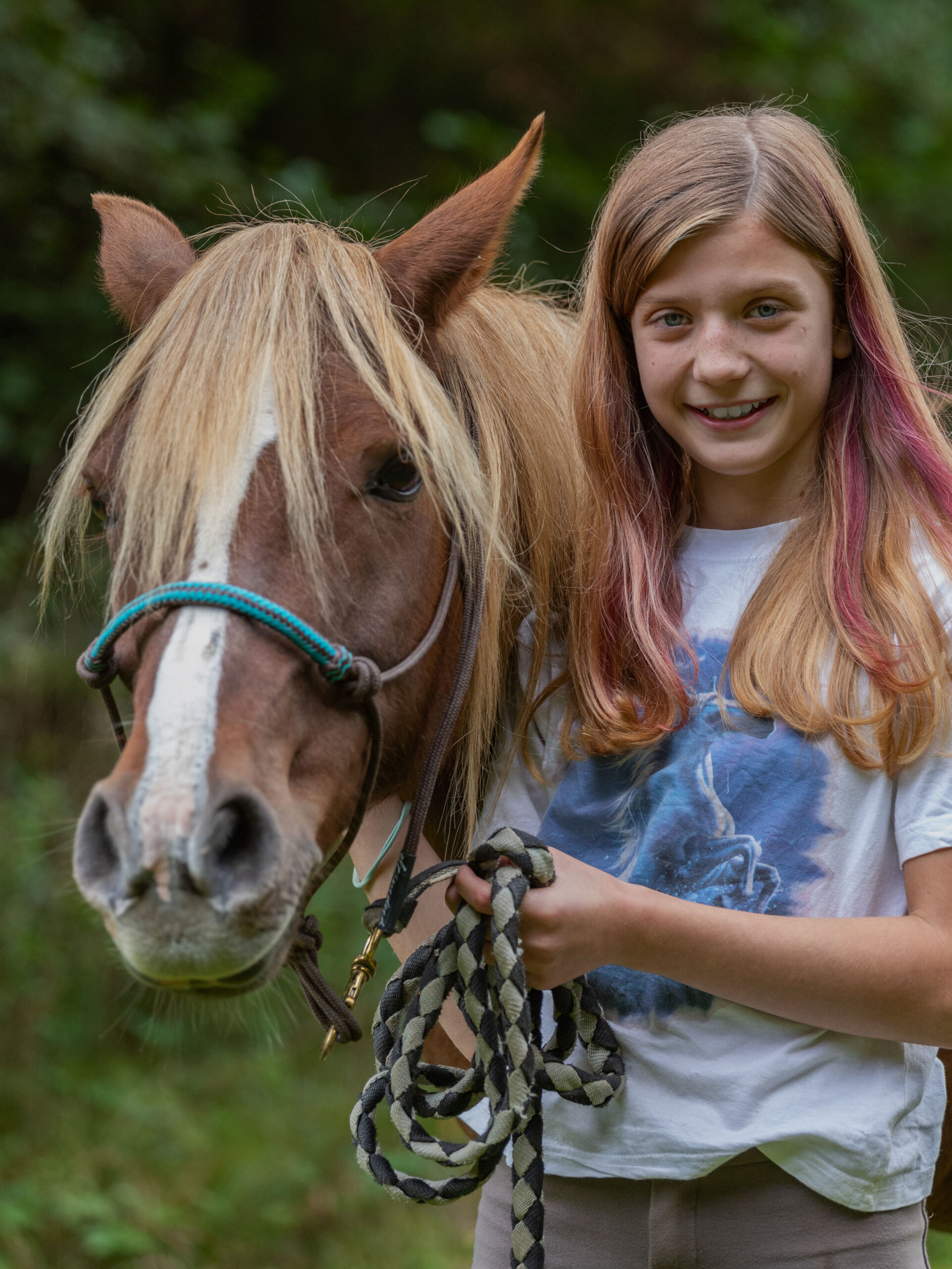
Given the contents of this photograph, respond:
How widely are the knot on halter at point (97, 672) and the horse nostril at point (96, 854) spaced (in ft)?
0.82

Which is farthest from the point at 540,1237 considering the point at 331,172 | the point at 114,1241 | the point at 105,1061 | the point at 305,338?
the point at 331,172

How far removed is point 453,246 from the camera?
1.56 metres

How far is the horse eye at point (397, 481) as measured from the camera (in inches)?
54.2

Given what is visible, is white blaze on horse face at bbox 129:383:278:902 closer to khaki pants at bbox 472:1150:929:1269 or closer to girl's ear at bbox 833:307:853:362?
khaki pants at bbox 472:1150:929:1269

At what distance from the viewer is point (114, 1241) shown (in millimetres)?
3129

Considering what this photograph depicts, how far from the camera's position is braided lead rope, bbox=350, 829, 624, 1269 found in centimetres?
119

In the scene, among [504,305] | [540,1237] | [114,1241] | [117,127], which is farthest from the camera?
[117,127]

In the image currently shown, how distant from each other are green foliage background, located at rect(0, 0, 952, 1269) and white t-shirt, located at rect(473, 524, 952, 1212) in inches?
25.0

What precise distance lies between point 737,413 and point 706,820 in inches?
20.7

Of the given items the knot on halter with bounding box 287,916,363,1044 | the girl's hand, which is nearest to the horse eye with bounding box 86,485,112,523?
the knot on halter with bounding box 287,916,363,1044

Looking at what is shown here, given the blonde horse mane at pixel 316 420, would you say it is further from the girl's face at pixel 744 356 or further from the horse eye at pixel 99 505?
the girl's face at pixel 744 356

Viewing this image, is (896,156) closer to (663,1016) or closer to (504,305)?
(504,305)

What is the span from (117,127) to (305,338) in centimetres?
359

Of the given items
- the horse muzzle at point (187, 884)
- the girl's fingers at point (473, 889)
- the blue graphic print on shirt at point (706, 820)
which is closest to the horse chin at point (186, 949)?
the horse muzzle at point (187, 884)
